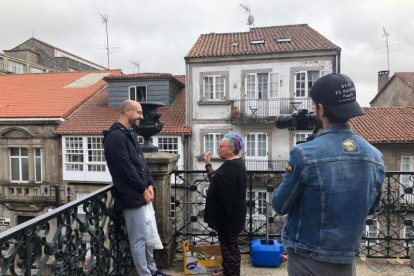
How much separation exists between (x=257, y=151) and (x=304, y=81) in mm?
4539

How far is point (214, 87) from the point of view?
18.4 metres

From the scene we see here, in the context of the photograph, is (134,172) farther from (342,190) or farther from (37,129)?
(37,129)

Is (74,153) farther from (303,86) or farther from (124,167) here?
(124,167)

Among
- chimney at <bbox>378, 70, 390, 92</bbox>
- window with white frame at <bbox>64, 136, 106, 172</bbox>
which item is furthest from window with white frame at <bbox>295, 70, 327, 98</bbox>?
chimney at <bbox>378, 70, 390, 92</bbox>

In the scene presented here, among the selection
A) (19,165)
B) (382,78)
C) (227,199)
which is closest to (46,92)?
(19,165)

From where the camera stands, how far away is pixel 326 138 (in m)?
1.74

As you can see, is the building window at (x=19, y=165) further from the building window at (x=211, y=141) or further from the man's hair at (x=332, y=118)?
the man's hair at (x=332, y=118)

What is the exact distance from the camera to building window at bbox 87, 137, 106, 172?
61.0 ft

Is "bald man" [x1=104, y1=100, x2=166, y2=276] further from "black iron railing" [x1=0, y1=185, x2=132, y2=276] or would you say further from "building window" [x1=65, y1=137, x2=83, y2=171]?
"building window" [x1=65, y1=137, x2=83, y2=171]

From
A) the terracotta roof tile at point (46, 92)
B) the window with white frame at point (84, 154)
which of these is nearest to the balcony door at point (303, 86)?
the window with white frame at point (84, 154)

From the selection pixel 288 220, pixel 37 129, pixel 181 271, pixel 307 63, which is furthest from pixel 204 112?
pixel 288 220

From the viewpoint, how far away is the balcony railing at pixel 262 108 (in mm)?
17469

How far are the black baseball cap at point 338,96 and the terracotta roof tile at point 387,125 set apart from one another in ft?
53.2

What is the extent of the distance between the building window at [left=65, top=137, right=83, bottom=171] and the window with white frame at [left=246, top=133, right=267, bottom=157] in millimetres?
9656
